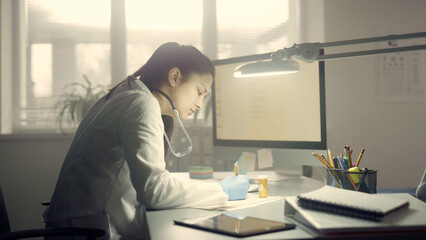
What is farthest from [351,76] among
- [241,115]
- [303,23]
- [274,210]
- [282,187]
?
[274,210]

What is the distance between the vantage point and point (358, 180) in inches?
42.5

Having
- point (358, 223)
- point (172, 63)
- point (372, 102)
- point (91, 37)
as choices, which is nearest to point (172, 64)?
point (172, 63)

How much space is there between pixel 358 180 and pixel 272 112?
55 centimetres

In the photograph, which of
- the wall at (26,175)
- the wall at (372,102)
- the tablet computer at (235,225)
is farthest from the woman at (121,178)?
the wall at (372,102)

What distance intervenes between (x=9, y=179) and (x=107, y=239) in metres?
1.99

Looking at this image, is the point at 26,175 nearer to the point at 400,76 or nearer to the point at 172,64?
the point at 172,64

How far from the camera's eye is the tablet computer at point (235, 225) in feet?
2.50

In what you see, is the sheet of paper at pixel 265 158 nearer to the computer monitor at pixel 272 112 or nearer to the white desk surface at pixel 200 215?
the computer monitor at pixel 272 112

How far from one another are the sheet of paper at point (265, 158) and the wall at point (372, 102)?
143 centimetres

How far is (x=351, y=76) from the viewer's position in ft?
9.45

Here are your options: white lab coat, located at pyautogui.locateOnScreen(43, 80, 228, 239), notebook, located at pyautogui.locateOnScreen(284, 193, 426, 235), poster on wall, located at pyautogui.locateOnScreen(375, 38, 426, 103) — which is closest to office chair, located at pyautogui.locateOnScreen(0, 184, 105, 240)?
white lab coat, located at pyautogui.locateOnScreen(43, 80, 228, 239)

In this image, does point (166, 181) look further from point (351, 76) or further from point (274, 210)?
point (351, 76)

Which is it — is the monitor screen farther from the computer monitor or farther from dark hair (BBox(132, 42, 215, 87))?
dark hair (BBox(132, 42, 215, 87))

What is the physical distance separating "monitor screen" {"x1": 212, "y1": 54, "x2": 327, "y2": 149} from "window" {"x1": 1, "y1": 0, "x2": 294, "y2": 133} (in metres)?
1.31
